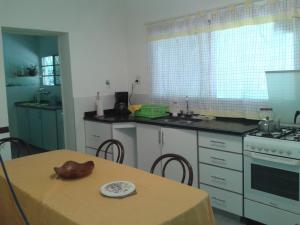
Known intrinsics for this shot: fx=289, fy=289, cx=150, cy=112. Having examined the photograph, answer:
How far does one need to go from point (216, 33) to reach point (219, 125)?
1053 mm

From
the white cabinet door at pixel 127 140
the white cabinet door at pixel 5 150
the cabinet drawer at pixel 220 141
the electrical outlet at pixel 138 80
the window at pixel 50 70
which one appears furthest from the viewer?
the window at pixel 50 70

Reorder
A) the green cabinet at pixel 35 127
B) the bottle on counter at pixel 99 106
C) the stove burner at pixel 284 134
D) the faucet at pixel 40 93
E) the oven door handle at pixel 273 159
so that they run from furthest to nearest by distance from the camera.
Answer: the faucet at pixel 40 93, the green cabinet at pixel 35 127, the bottle on counter at pixel 99 106, the stove burner at pixel 284 134, the oven door handle at pixel 273 159

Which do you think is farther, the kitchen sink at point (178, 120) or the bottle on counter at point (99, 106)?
the bottle on counter at point (99, 106)

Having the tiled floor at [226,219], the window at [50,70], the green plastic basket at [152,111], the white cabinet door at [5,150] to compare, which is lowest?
the tiled floor at [226,219]

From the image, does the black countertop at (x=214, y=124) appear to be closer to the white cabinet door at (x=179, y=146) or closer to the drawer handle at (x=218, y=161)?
the white cabinet door at (x=179, y=146)

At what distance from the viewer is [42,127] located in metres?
5.04

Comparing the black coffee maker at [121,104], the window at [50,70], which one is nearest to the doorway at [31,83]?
the window at [50,70]

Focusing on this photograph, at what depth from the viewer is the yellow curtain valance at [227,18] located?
2689 mm

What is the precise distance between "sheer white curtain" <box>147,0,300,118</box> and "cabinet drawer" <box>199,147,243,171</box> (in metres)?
0.62

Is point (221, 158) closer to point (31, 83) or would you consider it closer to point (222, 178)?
point (222, 178)

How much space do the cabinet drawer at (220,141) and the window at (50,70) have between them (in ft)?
11.5

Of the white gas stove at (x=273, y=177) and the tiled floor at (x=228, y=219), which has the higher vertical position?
the white gas stove at (x=273, y=177)

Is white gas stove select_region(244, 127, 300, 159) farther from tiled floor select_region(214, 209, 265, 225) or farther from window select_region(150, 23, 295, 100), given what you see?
tiled floor select_region(214, 209, 265, 225)

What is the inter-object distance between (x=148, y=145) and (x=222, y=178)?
1020 millimetres
